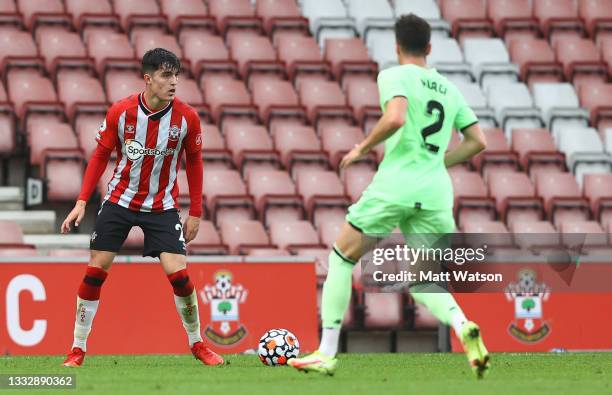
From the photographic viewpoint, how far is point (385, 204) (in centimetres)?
652

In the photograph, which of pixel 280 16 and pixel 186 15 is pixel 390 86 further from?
pixel 280 16

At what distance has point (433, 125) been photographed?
21.8 feet

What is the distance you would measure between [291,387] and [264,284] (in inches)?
196

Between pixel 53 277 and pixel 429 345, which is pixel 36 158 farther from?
pixel 429 345

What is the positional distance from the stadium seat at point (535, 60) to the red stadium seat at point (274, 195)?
4562 millimetres

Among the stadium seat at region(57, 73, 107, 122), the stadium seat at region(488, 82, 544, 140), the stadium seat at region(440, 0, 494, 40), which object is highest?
the stadium seat at region(440, 0, 494, 40)

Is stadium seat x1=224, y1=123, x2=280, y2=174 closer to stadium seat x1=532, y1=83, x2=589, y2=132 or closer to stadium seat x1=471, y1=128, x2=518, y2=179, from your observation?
stadium seat x1=471, y1=128, x2=518, y2=179

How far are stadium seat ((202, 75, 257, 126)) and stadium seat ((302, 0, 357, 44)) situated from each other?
2.04 meters

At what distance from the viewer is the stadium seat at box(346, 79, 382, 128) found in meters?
15.8

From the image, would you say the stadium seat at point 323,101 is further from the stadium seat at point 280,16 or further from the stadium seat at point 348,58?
the stadium seat at point 280,16

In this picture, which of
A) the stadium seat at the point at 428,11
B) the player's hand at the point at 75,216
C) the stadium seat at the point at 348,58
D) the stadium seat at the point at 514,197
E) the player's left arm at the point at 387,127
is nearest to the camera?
the player's left arm at the point at 387,127

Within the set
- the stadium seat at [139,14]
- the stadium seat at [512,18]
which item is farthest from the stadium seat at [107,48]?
the stadium seat at [512,18]

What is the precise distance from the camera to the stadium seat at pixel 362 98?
15836 millimetres

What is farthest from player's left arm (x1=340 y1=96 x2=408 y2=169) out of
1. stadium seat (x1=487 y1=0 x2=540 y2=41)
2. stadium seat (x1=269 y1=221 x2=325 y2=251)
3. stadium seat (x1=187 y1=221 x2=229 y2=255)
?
stadium seat (x1=487 y1=0 x2=540 y2=41)
